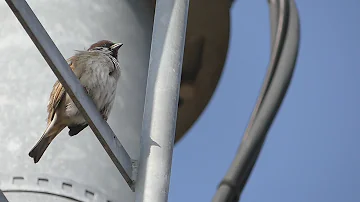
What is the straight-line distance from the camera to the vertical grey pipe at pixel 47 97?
4.71 metres

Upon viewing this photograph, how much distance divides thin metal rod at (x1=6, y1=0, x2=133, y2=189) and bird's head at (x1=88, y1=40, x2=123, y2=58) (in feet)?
4.08

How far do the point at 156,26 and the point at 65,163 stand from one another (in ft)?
2.88

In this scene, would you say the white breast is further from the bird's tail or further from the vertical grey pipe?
the vertical grey pipe

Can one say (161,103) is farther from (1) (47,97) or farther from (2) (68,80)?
(1) (47,97)

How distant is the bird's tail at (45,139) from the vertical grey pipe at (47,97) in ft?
0.62

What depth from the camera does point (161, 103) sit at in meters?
4.17

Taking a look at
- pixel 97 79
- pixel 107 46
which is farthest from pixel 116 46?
pixel 97 79

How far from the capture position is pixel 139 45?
225 inches

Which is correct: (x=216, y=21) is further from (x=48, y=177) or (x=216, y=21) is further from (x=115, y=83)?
(x=48, y=177)

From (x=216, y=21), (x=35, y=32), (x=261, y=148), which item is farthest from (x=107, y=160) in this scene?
(x=216, y=21)

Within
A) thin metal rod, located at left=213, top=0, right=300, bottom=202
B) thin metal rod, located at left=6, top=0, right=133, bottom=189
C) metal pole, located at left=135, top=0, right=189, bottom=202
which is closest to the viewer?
thin metal rod, located at left=6, top=0, right=133, bottom=189

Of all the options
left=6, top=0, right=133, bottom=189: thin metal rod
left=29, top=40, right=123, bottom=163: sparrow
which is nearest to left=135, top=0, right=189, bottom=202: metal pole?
left=6, top=0, right=133, bottom=189: thin metal rod

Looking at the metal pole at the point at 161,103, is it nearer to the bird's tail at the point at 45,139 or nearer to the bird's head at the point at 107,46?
the bird's tail at the point at 45,139

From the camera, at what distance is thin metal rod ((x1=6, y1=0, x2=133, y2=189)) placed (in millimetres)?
3574
